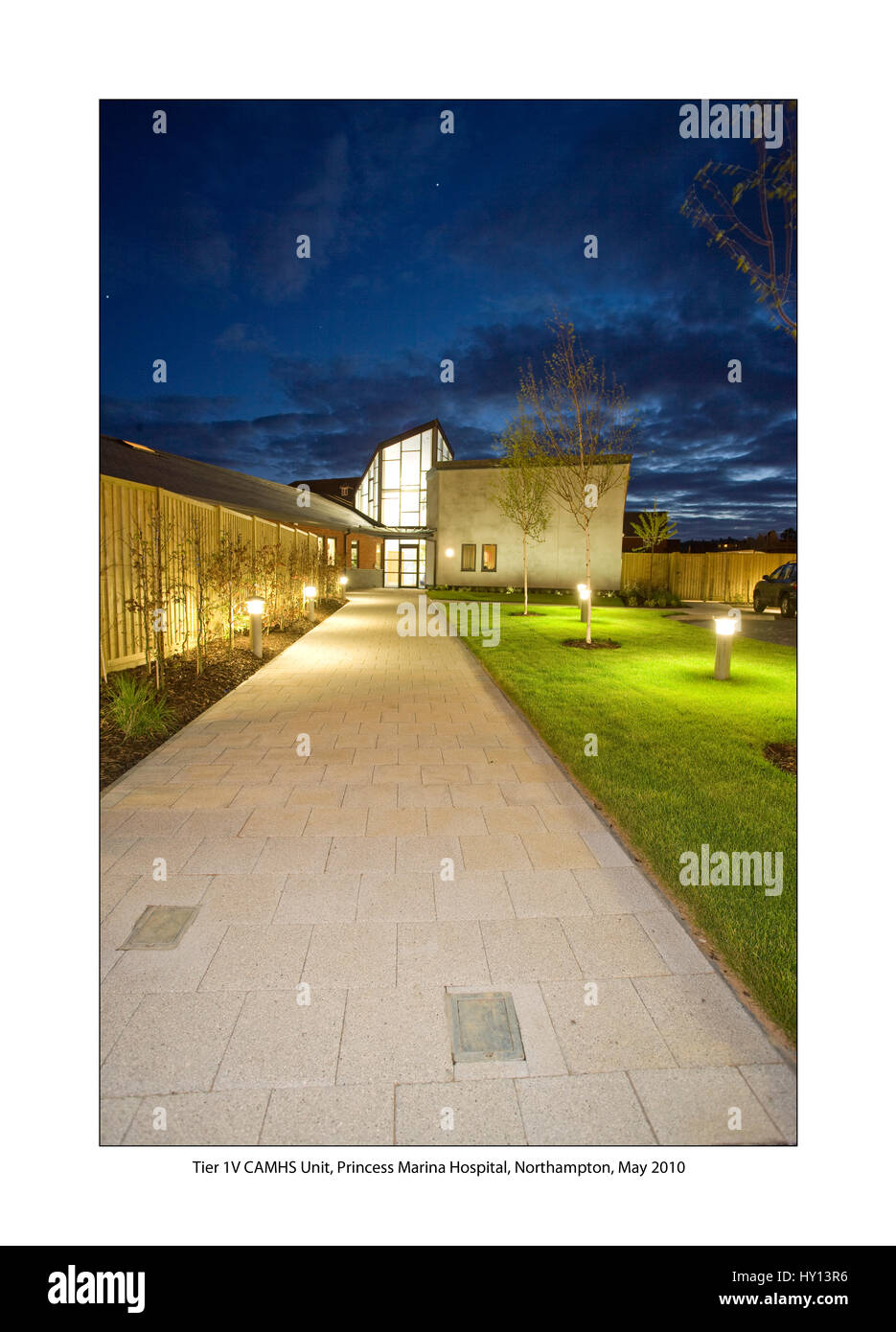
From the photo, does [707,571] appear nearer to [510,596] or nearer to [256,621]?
[510,596]

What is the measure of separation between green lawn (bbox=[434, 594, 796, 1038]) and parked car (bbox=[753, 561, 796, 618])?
277 inches

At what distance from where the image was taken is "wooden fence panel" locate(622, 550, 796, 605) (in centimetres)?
2402

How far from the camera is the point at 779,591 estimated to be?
1928cm

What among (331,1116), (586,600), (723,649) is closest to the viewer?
(331,1116)

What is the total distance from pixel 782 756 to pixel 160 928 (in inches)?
192

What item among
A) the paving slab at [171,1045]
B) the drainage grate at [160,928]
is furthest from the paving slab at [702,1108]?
the drainage grate at [160,928]

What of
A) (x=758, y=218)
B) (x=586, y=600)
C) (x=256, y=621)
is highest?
(x=758, y=218)

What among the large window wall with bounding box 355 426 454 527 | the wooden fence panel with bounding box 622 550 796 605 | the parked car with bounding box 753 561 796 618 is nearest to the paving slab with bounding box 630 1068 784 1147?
the parked car with bounding box 753 561 796 618

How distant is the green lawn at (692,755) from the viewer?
9.45 ft

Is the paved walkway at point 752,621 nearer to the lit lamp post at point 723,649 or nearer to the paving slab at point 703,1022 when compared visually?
the lit lamp post at point 723,649

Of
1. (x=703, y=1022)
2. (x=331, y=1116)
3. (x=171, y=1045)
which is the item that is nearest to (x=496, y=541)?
(x=703, y=1022)

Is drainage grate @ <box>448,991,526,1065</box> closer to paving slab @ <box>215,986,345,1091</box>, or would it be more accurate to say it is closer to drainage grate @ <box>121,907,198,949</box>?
paving slab @ <box>215,986,345,1091</box>

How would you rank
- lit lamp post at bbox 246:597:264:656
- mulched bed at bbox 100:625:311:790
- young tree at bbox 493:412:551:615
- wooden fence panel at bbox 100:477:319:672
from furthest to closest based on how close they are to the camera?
young tree at bbox 493:412:551:615
lit lamp post at bbox 246:597:264:656
wooden fence panel at bbox 100:477:319:672
mulched bed at bbox 100:625:311:790
